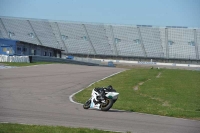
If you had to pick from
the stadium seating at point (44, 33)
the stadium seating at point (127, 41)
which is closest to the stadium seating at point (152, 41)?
the stadium seating at point (127, 41)

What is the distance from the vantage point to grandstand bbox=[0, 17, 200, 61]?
7562 centimetres

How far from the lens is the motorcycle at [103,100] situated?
14984 millimetres

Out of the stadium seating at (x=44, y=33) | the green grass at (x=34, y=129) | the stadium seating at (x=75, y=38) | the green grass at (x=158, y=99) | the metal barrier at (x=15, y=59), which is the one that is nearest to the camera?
the green grass at (x=34, y=129)

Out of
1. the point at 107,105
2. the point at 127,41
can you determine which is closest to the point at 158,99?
the point at 107,105

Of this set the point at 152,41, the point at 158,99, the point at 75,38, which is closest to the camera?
the point at 158,99

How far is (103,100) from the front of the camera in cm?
1508

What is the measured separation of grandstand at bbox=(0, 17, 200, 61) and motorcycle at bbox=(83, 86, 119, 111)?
195ft

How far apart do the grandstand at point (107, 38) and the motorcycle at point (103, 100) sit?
59.4m

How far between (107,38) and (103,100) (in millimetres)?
67332

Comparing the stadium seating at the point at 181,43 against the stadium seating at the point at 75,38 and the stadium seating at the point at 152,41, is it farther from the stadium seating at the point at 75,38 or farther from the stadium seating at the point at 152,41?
the stadium seating at the point at 75,38

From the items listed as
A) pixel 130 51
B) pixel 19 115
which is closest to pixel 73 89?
pixel 19 115

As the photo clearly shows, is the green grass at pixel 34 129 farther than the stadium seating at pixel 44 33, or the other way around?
the stadium seating at pixel 44 33

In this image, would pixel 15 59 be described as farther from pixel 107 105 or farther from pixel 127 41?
pixel 127 41

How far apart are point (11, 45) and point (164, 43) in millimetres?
33345
